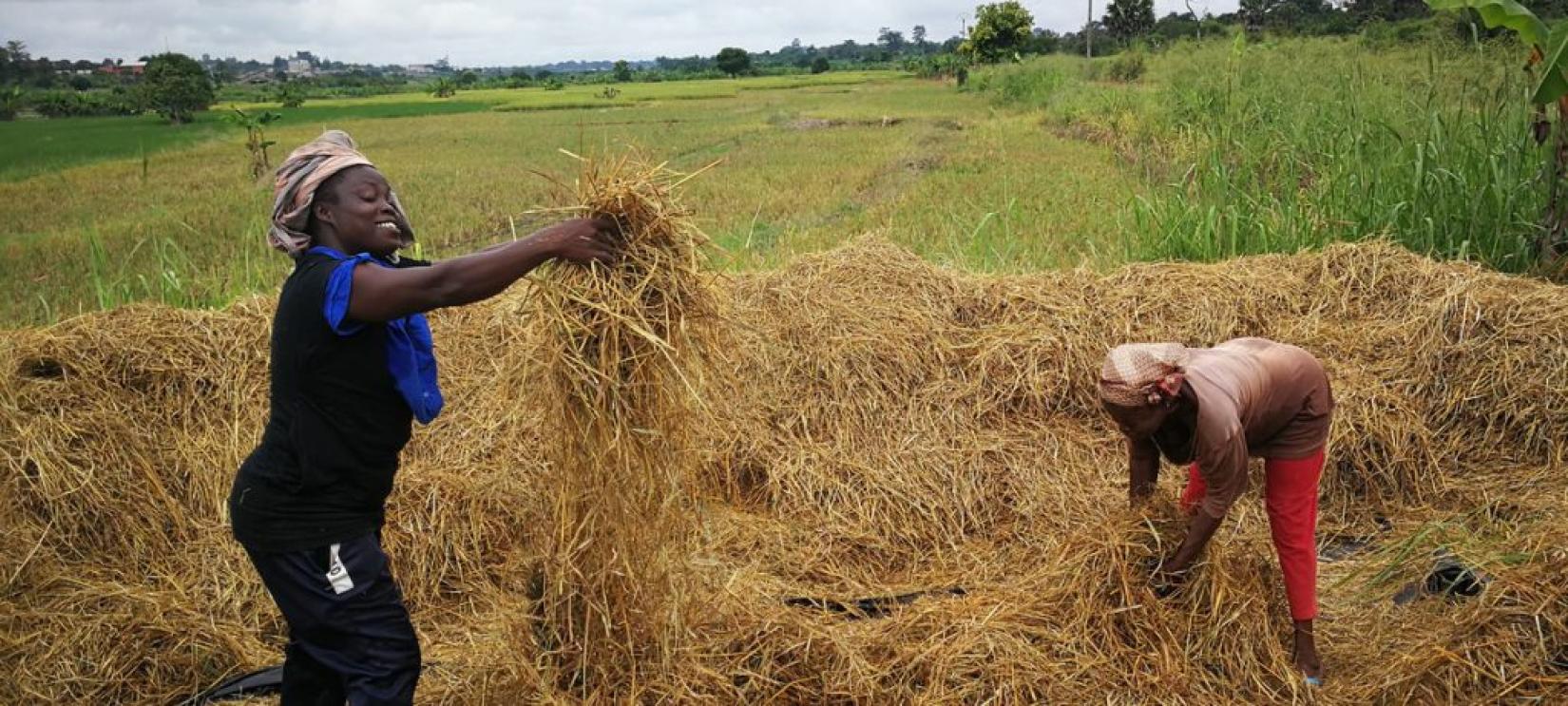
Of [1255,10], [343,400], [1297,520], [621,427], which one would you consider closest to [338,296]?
[343,400]

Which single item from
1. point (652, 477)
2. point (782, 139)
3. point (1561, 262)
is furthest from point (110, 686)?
point (782, 139)

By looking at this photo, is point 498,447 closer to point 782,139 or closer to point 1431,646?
point 1431,646

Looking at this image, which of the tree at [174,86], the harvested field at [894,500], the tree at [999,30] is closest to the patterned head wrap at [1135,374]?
the harvested field at [894,500]

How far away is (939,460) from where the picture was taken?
421 centimetres

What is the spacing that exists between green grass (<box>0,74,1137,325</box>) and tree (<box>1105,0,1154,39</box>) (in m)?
18.3

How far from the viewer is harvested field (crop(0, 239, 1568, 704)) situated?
2752 millimetres

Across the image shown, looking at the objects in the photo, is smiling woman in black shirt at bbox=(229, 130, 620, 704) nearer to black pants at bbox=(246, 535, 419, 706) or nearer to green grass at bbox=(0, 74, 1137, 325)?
black pants at bbox=(246, 535, 419, 706)

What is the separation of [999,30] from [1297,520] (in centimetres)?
5159

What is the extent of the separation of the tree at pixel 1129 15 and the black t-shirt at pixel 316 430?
4238cm

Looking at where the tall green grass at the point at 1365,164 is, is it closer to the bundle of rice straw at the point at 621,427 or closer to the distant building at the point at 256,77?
the bundle of rice straw at the point at 621,427

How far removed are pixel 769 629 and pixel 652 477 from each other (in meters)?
0.73

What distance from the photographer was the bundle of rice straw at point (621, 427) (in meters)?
2.23

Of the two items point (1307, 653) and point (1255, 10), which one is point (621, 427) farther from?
point (1255, 10)

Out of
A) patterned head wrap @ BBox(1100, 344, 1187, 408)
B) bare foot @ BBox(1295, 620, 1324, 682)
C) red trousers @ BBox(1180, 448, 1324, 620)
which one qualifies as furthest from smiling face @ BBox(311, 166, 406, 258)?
bare foot @ BBox(1295, 620, 1324, 682)
